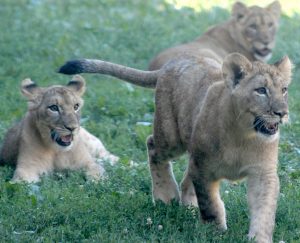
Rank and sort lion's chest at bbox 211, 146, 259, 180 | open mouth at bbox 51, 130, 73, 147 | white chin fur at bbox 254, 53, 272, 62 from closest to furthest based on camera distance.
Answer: lion's chest at bbox 211, 146, 259, 180
open mouth at bbox 51, 130, 73, 147
white chin fur at bbox 254, 53, 272, 62

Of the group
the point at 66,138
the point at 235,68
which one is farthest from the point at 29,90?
the point at 235,68

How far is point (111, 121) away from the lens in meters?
7.99

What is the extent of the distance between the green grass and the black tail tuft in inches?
28.9

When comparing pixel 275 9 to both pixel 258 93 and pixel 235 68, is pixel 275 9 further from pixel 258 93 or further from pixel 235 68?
pixel 258 93

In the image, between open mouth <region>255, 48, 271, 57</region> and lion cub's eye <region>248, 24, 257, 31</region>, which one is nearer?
open mouth <region>255, 48, 271, 57</region>

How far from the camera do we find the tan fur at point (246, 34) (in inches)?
415

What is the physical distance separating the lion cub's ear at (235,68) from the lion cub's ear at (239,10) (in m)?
5.95

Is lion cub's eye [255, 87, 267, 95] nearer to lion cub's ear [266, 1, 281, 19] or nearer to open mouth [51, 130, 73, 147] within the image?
open mouth [51, 130, 73, 147]

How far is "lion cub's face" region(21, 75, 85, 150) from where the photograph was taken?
21.5 feet

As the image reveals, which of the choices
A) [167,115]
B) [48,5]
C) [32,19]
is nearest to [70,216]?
[167,115]

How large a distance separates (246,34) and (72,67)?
17.3ft

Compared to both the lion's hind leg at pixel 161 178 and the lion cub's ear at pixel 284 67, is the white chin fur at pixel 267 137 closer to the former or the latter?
the lion cub's ear at pixel 284 67

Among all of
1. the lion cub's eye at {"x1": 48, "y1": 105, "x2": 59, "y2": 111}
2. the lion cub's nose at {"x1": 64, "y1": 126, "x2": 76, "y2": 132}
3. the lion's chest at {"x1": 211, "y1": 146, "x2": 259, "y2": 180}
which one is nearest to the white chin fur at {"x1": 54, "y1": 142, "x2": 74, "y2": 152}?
the lion cub's nose at {"x1": 64, "y1": 126, "x2": 76, "y2": 132}

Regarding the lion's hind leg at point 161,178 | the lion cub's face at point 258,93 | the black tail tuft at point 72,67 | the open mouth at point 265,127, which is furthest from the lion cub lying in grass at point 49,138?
the open mouth at point 265,127
